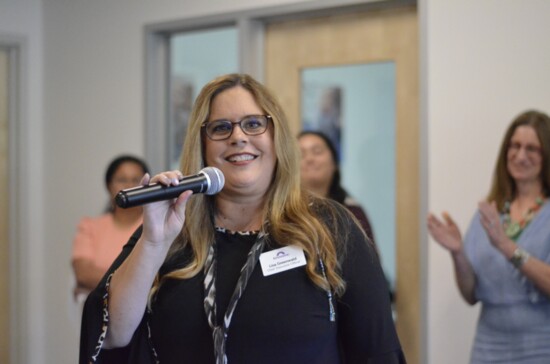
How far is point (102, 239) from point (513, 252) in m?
1.90

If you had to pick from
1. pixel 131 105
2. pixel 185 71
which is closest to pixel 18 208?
pixel 131 105

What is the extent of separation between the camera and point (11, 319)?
4676mm

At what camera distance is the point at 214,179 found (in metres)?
1.60

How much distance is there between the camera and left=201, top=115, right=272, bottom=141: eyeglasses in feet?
5.56

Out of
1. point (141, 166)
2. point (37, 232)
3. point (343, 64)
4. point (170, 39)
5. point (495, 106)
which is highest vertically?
point (170, 39)

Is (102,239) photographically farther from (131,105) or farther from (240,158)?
(240,158)

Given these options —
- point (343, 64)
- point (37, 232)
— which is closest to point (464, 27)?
point (343, 64)

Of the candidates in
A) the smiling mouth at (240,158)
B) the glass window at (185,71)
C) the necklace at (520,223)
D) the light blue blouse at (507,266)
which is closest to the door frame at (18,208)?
the glass window at (185,71)

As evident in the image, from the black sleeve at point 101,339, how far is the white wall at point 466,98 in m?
1.89

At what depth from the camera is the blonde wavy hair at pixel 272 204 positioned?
5.45 feet

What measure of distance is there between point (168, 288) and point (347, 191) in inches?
86.3

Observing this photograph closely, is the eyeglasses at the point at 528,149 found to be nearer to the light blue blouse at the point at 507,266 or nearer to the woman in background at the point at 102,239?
the light blue blouse at the point at 507,266

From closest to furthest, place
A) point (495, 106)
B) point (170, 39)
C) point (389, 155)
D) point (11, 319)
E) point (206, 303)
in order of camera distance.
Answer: point (206, 303) → point (495, 106) → point (389, 155) → point (170, 39) → point (11, 319)

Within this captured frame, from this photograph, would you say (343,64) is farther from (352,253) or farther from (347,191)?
(352,253)
